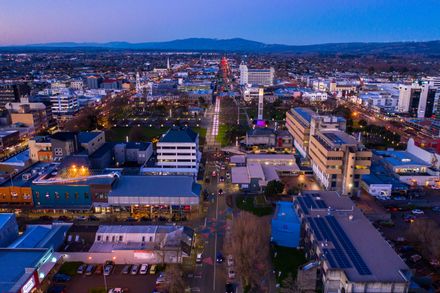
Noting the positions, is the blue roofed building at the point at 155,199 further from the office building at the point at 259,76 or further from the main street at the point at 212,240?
the office building at the point at 259,76

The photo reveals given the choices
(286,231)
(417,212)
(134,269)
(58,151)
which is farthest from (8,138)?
(417,212)

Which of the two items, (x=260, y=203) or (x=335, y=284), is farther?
(x=260, y=203)

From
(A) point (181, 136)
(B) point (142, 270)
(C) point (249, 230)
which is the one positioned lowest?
(B) point (142, 270)

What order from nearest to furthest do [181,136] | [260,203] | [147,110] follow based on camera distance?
[260,203] → [181,136] → [147,110]

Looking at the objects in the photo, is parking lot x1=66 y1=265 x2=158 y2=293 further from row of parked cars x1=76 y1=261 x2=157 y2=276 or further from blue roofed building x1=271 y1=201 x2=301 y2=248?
blue roofed building x1=271 y1=201 x2=301 y2=248

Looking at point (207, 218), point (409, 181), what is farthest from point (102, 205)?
point (409, 181)

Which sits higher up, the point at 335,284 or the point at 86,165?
the point at 86,165

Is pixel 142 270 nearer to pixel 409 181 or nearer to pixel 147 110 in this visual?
pixel 409 181

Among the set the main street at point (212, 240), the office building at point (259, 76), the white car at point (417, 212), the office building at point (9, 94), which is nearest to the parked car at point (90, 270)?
the main street at point (212, 240)

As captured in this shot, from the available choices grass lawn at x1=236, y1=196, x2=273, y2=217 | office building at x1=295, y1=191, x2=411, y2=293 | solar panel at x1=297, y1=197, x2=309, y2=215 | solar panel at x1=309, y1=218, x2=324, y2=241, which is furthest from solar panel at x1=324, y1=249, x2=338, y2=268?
grass lawn at x1=236, y1=196, x2=273, y2=217
